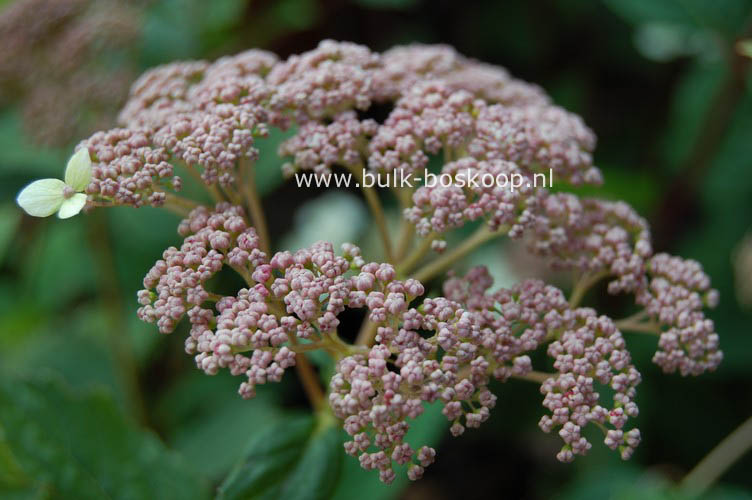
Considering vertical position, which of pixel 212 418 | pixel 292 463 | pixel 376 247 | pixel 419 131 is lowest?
pixel 212 418

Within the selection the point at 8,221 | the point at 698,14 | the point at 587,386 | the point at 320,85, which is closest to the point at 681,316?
the point at 587,386

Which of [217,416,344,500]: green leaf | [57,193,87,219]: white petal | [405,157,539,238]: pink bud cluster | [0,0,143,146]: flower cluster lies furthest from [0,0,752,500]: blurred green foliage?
[57,193,87,219]: white petal

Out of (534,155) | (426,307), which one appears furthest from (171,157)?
(534,155)

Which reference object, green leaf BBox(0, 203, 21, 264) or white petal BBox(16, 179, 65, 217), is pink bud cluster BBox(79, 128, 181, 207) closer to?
white petal BBox(16, 179, 65, 217)

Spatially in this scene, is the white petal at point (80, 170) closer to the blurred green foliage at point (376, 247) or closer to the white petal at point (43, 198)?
the white petal at point (43, 198)

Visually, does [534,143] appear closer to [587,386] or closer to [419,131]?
[419,131]

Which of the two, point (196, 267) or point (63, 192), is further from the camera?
point (63, 192)

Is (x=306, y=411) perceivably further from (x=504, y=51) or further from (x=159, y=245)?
(x=504, y=51)
